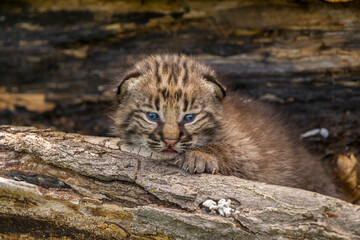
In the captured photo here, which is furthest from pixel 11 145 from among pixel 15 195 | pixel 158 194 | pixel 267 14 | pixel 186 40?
pixel 267 14

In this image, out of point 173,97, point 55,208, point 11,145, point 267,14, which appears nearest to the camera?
point 55,208

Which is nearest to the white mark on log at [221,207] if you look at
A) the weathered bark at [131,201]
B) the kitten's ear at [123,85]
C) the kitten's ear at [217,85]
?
the weathered bark at [131,201]

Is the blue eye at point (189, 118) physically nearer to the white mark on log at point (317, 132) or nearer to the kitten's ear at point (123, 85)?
the kitten's ear at point (123, 85)

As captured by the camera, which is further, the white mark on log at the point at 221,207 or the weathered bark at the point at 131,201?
the white mark on log at the point at 221,207

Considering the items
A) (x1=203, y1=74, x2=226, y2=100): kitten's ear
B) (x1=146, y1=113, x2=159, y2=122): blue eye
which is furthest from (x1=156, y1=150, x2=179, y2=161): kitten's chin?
(x1=203, y1=74, x2=226, y2=100): kitten's ear

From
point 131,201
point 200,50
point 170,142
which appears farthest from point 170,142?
point 200,50

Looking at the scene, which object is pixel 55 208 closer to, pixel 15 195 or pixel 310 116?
pixel 15 195

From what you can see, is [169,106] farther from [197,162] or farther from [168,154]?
[197,162]
